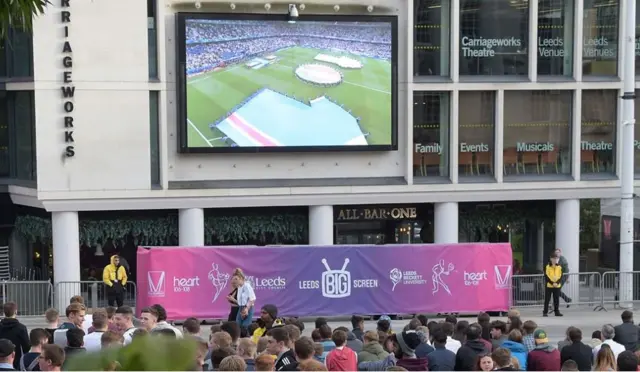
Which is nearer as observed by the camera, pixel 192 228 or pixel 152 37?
pixel 152 37

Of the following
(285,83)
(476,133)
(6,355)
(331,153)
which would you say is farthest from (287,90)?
(6,355)

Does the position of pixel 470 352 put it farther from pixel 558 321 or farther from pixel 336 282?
pixel 558 321

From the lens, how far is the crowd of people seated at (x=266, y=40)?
26.1 meters

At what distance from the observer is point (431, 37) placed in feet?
91.9

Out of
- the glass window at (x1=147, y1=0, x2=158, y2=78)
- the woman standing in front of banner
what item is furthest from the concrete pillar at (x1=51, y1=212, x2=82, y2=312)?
the woman standing in front of banner

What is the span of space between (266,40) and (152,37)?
288 cm

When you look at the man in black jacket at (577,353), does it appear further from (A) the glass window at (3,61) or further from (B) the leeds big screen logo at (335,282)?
(A) the glass window at (3,61)

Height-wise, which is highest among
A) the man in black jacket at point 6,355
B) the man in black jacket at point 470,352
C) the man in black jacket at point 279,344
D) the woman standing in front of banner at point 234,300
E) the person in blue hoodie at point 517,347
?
the man in black jacket at point 6,355

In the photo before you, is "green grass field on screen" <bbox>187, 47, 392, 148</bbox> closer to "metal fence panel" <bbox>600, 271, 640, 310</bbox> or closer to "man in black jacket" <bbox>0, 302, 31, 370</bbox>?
"metal fence panel" <bbox>600, 271, 640, 310</bbox>

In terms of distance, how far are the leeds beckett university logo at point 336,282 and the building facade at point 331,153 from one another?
4.46 meters

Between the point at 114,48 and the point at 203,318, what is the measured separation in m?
7.37

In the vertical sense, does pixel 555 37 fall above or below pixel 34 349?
above

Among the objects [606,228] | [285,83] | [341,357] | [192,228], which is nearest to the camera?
[341,357]

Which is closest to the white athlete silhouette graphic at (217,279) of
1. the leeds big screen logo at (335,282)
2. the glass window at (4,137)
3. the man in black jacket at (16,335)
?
the leeds big screen logo at (335,282)
